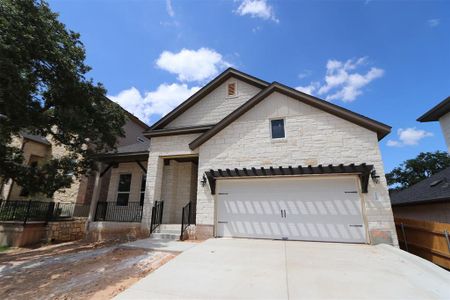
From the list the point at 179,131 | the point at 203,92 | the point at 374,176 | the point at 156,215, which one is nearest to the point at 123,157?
the point at 179,131

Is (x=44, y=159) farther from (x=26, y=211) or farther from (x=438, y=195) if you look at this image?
(x=438, y=195)

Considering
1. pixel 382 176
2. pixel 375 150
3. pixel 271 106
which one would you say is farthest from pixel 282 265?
pixel 271 106

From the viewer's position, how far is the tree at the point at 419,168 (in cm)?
4031

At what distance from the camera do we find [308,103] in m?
9.45

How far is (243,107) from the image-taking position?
9953 millimetres

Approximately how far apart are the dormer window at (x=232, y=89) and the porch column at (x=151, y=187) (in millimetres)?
5309

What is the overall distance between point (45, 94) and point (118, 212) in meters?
7.12

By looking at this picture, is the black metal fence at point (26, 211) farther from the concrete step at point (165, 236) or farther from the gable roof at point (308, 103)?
the gable roof at point (308, 103)

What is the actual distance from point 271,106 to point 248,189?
3784 millimetres

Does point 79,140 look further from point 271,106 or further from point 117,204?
point 271,106

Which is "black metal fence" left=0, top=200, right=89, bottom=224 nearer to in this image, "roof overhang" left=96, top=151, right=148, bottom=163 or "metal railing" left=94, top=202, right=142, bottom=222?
"metal railing" left=94, top=202, right=142, bottom=222

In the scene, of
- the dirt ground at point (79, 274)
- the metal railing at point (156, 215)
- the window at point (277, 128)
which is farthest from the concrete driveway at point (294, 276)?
the window at point (277, 128)

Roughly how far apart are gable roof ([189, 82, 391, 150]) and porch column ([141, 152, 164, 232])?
2177 millimetres

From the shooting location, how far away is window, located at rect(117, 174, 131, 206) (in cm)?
1332
